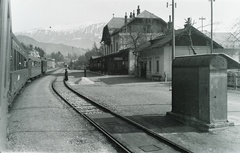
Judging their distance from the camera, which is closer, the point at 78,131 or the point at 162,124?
the point at 78,131

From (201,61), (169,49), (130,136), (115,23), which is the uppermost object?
(115,23)

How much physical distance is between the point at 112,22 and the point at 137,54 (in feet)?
88.6

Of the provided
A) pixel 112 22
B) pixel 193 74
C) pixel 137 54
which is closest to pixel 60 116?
pixel 193 74

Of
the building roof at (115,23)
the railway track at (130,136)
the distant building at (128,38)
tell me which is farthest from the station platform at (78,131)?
the building roof at (115,23)

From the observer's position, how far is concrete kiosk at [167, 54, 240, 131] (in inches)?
280

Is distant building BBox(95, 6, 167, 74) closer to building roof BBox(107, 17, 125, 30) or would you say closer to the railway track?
building roof BBox(107, 17, 125, 30)

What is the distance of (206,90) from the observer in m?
7.12

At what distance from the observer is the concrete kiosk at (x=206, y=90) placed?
7105mm

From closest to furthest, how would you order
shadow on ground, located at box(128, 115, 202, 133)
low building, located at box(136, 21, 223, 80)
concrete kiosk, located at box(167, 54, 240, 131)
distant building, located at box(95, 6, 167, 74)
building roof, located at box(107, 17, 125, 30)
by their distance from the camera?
concrete kiosk, located at box(167, 54, 240, 131) < shadow on ground, located at box(128, 115, 202, 133) < low building, located at box(136, 21, 223, 80) < distant building, located at box(95, 6, 167, 74) < building roof, located at box(107, 17, 125, 30)

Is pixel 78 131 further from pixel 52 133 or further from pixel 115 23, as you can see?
pixel 115 23

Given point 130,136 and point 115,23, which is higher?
point 115,23

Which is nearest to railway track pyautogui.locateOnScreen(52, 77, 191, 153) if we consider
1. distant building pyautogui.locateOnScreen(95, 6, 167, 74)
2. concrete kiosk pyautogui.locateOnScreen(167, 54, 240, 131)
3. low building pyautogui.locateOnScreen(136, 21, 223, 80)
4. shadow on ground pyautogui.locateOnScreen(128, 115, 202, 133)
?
shadow on ground pyautogui.locateOnScreen(128, 115, 202, 133)

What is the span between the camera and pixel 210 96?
23.2 ft

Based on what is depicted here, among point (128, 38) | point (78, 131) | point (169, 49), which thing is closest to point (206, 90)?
point (78, 131)
